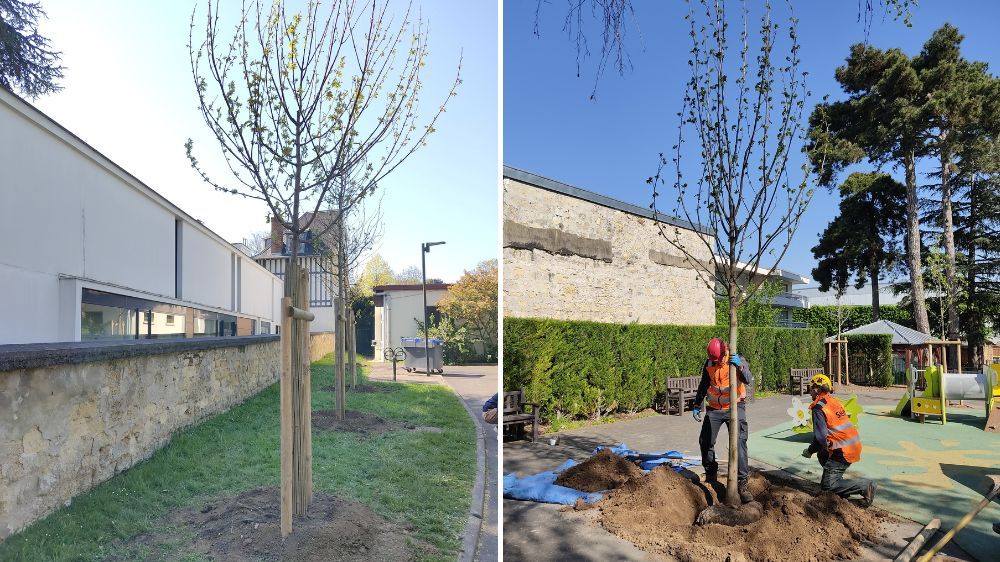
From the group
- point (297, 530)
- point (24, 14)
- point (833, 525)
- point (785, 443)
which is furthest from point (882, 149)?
point (24, 14)

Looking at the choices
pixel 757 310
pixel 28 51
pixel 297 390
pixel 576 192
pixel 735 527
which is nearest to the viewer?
pixel 297 390

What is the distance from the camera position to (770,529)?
2.82m

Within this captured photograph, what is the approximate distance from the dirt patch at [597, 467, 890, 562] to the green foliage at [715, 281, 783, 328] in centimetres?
569

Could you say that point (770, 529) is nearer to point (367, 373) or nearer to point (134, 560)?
point (134, 560)

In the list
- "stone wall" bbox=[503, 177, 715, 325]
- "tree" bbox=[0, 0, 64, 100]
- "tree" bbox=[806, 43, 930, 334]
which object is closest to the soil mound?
"stone wall" bbox=[503, 177, 715, 325]

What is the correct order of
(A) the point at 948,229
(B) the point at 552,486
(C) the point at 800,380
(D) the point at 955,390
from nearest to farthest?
(B) the point at 552,486 → (A) the point at 948,229 → (D) the point at 955,390 → (C) the point at 800,380

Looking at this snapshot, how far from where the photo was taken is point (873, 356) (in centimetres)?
912

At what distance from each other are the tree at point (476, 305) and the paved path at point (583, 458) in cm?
462

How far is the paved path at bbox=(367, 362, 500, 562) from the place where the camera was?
3133 mm

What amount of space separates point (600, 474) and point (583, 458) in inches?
38.1

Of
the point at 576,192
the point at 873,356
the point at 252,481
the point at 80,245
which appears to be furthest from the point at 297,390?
the point at 873,356

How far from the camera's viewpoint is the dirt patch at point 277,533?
244 cm

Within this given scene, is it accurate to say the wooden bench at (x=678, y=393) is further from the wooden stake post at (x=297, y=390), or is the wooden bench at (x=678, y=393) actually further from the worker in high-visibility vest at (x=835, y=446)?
the wooden stake post at (x=297, y=390)

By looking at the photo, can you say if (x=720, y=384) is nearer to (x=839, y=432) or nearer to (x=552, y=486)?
(x=839, y=432)
